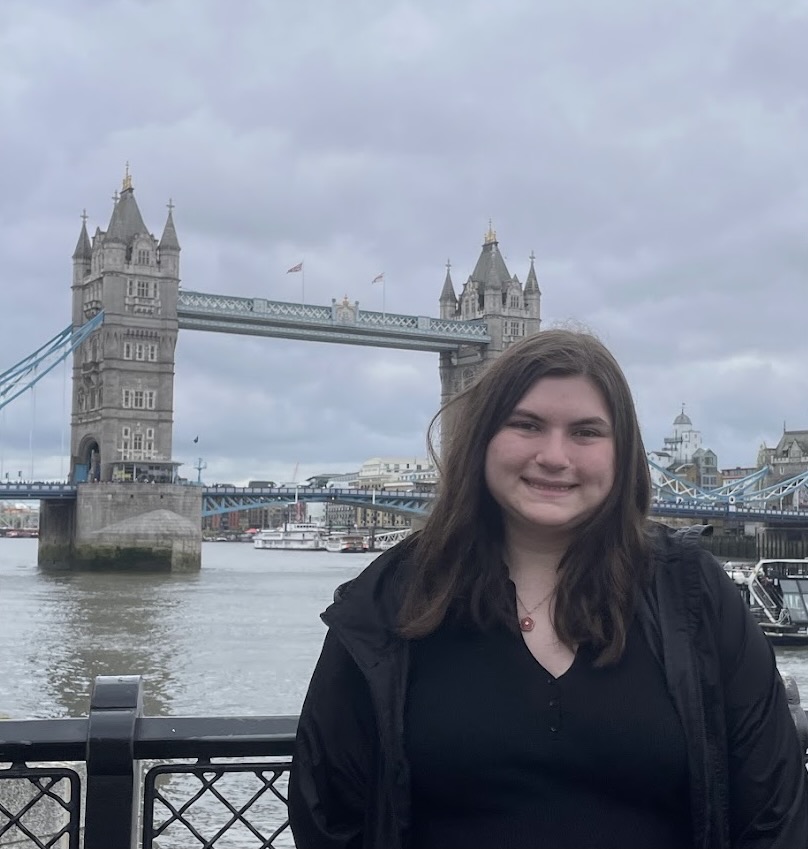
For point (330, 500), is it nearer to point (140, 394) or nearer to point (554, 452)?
point (140, 394)

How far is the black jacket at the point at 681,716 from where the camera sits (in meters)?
1.36

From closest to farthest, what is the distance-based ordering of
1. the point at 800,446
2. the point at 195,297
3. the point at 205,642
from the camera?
the point at 205,642, the point at 195,297, the point at 800,446

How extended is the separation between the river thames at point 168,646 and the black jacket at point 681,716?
4621 mm

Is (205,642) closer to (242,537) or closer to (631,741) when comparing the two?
(631,741)

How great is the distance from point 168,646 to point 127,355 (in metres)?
24.9

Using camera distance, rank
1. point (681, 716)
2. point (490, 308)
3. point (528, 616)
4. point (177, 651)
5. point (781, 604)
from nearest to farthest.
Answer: point (681, 716)
point (528, 616)
point (177, 651)
point (781, 604)
point (490, 308)

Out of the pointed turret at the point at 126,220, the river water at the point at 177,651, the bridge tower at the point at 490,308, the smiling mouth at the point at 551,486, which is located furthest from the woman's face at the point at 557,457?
the bridge tower at the point at 490,308

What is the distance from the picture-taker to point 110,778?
1.71 m

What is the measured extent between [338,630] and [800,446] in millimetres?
62247

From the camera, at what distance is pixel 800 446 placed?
6075cm

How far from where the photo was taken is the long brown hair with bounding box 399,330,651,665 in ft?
4.80

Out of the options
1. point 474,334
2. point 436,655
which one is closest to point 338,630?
point 436,655

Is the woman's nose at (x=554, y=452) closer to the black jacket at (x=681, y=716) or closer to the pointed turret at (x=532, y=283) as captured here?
the black jacket at (x=681, y=716)

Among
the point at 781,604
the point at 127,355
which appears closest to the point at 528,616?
the point at 781,604
